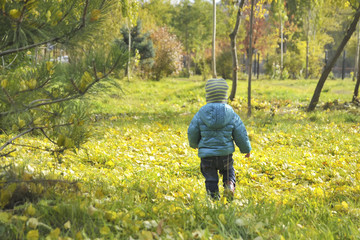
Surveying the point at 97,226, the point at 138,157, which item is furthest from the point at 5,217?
the point at 138,157

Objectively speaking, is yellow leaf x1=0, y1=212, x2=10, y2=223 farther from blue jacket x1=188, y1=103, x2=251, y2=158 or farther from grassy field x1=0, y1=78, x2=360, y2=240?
blue jacket x1=188, y1=103, x2=251, y2=158

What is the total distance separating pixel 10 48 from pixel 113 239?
1.53 metres

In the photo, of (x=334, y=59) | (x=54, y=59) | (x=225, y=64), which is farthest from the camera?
(x=225, y=64)

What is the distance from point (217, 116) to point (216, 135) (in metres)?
0.21

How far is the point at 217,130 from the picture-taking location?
124 inches

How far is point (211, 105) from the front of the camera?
315 cm

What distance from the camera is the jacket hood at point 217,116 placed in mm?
3100

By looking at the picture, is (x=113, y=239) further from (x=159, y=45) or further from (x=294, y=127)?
(x=159, y=45)

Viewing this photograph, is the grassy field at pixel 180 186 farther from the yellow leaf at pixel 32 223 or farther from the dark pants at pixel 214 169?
the dark pants at pixel 214 169

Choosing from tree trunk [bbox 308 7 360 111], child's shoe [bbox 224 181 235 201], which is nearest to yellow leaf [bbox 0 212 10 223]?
child's shoe [bbox 224 181 235 201]

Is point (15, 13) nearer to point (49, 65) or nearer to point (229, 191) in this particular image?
point (49, 65)

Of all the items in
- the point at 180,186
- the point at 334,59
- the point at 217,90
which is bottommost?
the point at 180,186

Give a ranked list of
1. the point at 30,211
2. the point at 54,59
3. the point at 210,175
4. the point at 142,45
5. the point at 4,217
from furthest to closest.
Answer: the point at 142,45 → the point at 210,175 → the point at 54,59 → the point at 30,211 → the point at 4,217

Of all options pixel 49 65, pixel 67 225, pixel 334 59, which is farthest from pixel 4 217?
pixel 334 59
